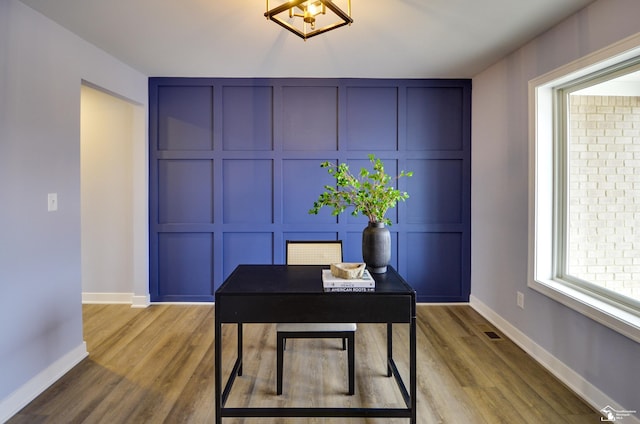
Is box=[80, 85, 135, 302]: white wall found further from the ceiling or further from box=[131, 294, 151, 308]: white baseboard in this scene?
the ceiling

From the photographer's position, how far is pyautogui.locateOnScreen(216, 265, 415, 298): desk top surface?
5.72ft

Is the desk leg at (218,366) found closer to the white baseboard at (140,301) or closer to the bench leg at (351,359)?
the bench leg at (351,359)

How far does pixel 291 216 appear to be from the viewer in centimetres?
381

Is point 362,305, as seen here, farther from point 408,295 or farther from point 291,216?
point 291,216

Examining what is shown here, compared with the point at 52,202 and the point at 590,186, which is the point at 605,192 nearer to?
the point at 590,186

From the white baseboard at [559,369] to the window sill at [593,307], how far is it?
1.35 feet

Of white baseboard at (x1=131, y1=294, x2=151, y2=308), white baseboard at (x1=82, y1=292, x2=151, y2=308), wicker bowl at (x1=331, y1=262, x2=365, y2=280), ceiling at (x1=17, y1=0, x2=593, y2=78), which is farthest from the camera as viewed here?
white baseboard at (x1=82, y1=292, x2=151, y2=308)

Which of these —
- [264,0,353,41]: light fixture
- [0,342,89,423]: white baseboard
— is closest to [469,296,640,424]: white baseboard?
[264,0,353,41]: light fixture

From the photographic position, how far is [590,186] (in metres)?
2.36

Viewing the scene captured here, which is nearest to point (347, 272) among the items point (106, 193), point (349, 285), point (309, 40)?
point (349, 285)

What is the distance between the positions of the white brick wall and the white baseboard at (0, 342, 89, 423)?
358cm

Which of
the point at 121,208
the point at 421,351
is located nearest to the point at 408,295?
the point at 421,351

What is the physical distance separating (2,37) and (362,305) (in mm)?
2509

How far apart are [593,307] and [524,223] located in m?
0.87
